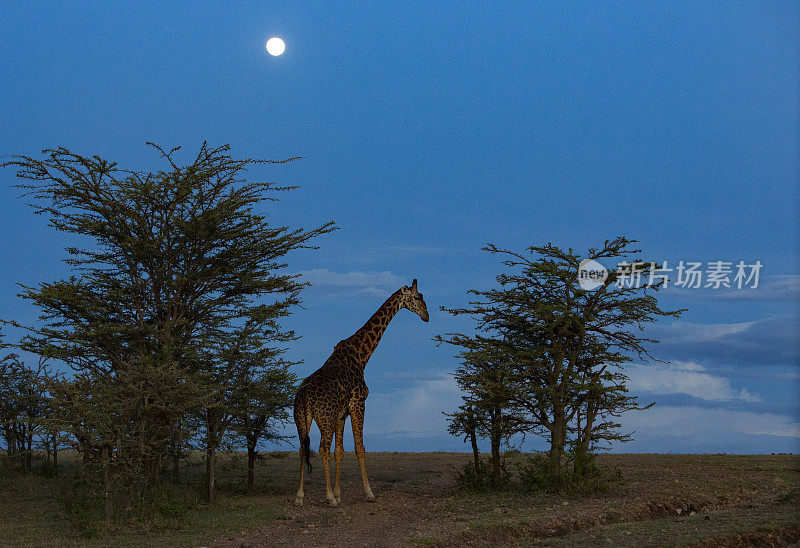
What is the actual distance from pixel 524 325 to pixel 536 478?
4348 millimetres

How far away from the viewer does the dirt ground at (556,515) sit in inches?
526

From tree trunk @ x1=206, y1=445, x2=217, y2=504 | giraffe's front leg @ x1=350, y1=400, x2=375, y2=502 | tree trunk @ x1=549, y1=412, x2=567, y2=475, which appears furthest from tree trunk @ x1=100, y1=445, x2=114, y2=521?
tree trunk @ x1=549, y1=412, x2=567, y2=475

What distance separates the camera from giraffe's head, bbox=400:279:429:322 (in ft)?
67.7

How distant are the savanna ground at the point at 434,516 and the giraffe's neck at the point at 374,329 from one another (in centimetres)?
414

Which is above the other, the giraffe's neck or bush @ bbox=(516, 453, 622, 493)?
the giraffe's neck

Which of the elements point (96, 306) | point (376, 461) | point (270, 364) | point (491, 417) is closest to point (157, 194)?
point (96, 306)

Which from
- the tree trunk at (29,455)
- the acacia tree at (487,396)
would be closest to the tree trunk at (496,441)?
the acacia tree at (487,396)

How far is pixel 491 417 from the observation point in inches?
796

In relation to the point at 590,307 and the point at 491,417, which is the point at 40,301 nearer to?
the point at 491,417

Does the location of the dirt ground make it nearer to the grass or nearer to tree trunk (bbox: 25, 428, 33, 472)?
the grass

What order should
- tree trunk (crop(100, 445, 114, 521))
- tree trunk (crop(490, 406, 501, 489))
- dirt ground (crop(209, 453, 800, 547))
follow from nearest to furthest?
dirt ground (crop(209, 453, 800, 547))
tree trunk (crop(100, 445, 114, 521))
tree trunk (crop(490, 406, 501, 489))

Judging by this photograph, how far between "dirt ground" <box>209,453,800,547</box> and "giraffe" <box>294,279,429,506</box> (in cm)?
116

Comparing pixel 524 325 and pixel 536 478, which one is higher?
pixel 524 325

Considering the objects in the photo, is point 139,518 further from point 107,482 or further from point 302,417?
point 302,417
